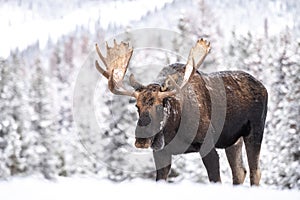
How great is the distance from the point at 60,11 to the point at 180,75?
110m

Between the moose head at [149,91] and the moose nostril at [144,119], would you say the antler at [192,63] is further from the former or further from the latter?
the moose nostril at [144,119]

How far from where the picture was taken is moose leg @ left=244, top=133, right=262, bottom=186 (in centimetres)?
916

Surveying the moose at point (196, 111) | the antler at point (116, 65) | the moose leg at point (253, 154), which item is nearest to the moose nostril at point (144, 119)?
the moose at point (196, 111)

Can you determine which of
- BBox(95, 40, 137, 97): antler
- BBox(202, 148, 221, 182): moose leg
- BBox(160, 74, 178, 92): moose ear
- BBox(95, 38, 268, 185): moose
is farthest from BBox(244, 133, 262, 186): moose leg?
BBox(95, 40, 137, 97): antler

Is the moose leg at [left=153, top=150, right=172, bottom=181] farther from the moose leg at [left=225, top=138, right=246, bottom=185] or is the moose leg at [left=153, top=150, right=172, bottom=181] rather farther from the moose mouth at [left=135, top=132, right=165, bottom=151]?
the moose leg at [left=225, top=138, right=246, bottom=185]

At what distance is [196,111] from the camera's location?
27.9ft

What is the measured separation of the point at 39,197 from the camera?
6.93 metres

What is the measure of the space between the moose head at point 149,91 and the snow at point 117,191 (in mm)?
563

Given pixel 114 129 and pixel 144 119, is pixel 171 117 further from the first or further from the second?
pixel 114 129

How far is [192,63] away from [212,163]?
4.47ft

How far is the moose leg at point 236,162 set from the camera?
374 inches

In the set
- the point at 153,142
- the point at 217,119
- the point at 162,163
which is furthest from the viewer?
the point at 217,119

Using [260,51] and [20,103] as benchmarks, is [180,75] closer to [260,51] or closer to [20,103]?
[20,103]

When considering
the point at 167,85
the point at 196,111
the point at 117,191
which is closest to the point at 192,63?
the point at 167,85
